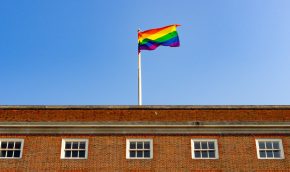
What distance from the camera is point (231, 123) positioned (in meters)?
26.9

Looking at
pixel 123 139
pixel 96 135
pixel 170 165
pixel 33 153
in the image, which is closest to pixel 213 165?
pixel 170 165

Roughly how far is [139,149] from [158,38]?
8.56 meters

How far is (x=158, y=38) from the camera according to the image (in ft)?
102

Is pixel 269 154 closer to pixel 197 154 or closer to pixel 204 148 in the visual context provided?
pixel 204 148

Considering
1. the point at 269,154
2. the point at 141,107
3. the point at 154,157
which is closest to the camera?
the point at 154,157

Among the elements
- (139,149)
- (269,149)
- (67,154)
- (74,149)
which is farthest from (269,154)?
(67,154)

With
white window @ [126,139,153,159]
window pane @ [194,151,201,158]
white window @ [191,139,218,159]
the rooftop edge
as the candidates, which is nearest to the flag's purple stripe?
the rooftop edge

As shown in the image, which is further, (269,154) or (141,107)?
(141,107)

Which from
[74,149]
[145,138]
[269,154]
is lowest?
[269,154]

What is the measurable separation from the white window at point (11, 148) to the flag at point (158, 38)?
1039 centimetres

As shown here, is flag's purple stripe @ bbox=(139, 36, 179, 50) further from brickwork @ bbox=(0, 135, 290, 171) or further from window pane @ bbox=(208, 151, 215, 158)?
window pane @ bbox=(208, 151, 215, 158)

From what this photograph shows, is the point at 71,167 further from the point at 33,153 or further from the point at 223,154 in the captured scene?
the point at 223,154

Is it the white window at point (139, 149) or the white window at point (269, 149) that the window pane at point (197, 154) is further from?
the white window at point (269, 149)

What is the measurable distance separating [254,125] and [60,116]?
39.0 ft
